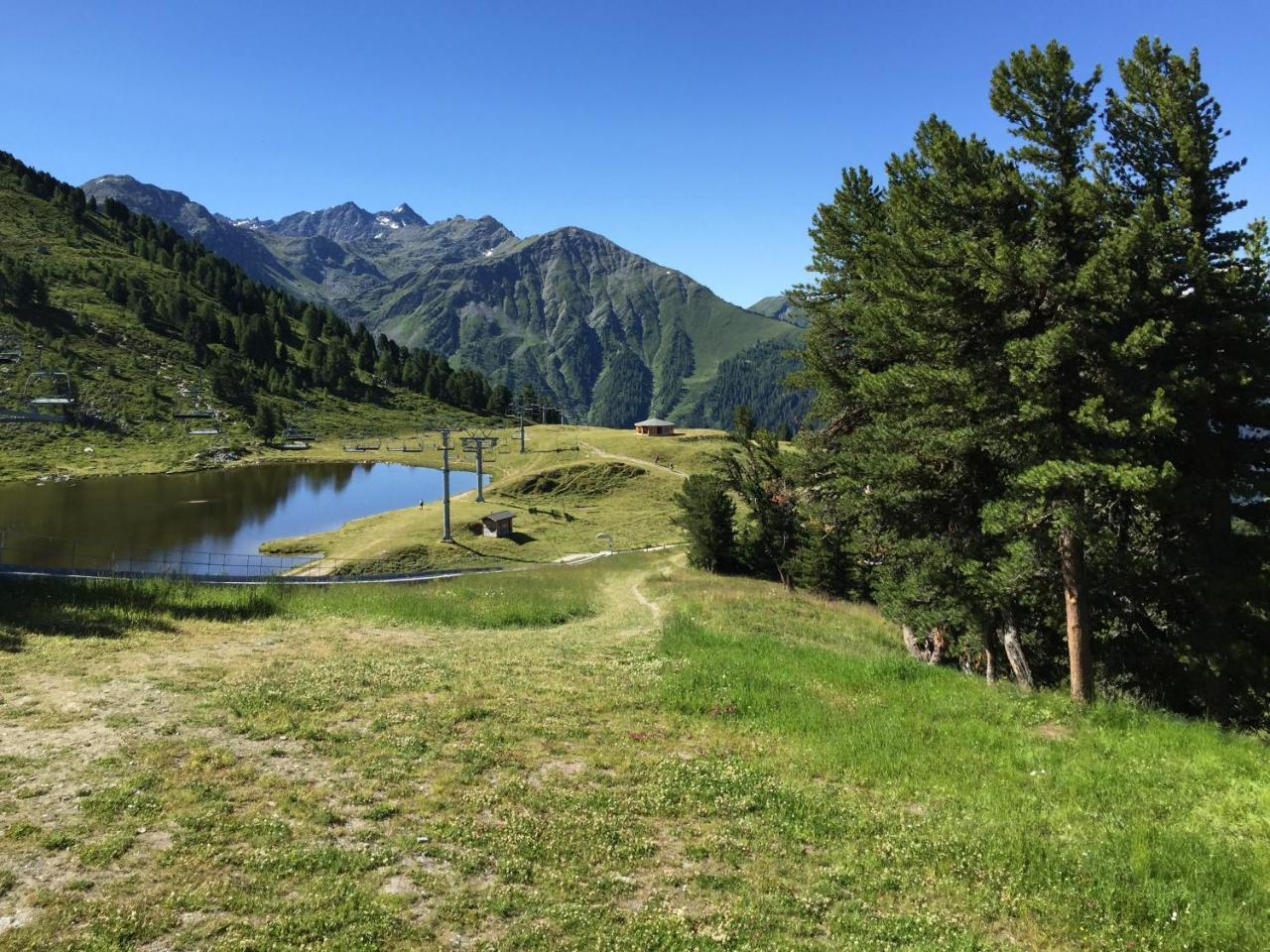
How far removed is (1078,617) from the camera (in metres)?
18.9

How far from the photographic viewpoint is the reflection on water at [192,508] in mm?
76188

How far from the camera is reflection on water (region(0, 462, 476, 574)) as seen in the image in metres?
76.2

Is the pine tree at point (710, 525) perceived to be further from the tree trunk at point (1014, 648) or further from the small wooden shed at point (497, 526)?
the tree trunk at point (1014, 648)

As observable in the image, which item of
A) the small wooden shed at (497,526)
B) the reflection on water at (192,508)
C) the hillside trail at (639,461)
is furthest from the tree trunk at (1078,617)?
the hillside trail at (639,461)

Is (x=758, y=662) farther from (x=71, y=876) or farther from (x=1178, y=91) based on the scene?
(x=1178, y=91)

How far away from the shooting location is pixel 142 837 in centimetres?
909

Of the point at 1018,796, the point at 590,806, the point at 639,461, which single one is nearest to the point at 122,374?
the point at 639,461

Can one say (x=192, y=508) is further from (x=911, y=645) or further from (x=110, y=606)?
(x=911, y=645)

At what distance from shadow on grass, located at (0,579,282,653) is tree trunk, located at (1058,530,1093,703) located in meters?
25.2

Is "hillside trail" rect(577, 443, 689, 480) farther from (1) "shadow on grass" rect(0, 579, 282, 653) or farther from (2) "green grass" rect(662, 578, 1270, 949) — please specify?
(2) "green grass" rect(662, 578, 1270, 949)

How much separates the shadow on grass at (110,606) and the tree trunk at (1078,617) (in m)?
25.2

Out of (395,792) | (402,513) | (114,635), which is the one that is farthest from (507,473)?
(395,792)

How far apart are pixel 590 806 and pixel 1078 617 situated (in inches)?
588

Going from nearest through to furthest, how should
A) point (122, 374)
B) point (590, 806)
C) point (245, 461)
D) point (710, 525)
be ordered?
point (590, 806), point (710, 525), point (245, 461), point (122, 374)
